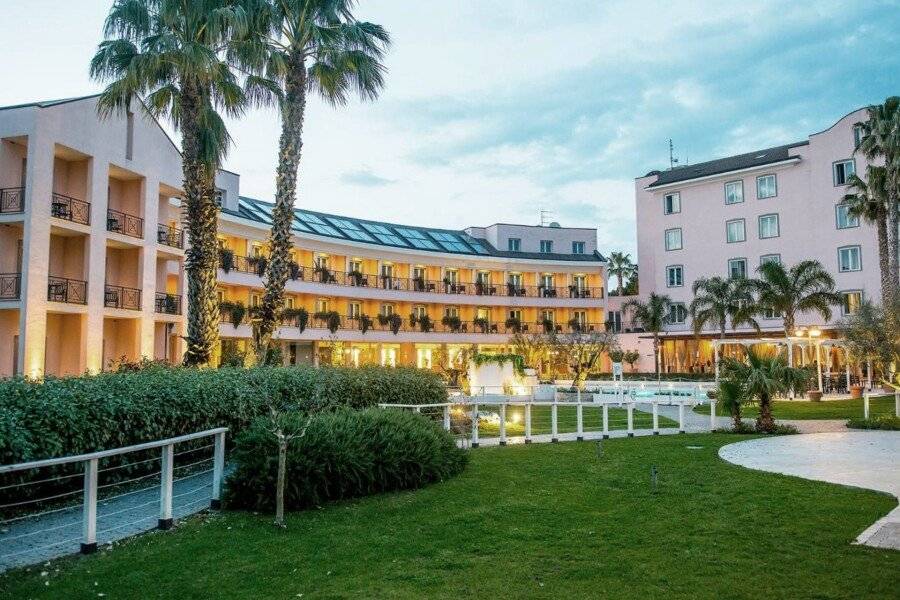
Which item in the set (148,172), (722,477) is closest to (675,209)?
(148,172)

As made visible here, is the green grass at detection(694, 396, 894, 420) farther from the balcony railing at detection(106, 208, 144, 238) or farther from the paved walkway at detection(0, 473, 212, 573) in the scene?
the balcony railing at detection(106, 208, 144, 238)

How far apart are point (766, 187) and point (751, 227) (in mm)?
2841

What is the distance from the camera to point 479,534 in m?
7.91

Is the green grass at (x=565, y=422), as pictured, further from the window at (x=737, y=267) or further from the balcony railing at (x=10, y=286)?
the window at (x=737, y=267)

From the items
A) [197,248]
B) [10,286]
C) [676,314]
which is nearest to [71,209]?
[10,286]

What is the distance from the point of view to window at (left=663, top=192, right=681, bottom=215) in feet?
175

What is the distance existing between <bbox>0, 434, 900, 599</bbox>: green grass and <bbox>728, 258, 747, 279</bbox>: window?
138ft

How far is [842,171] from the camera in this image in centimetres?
4500

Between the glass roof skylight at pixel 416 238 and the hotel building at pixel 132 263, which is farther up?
the glass roof skylight at pixel 416 238

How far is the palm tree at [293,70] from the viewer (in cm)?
1909

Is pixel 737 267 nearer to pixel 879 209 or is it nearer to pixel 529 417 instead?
pixel 879 209

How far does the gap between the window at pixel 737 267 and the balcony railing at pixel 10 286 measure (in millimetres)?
43178

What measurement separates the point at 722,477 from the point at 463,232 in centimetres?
5250

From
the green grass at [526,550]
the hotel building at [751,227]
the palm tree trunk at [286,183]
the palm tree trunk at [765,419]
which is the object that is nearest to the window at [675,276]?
the hotel building at [751,227]
